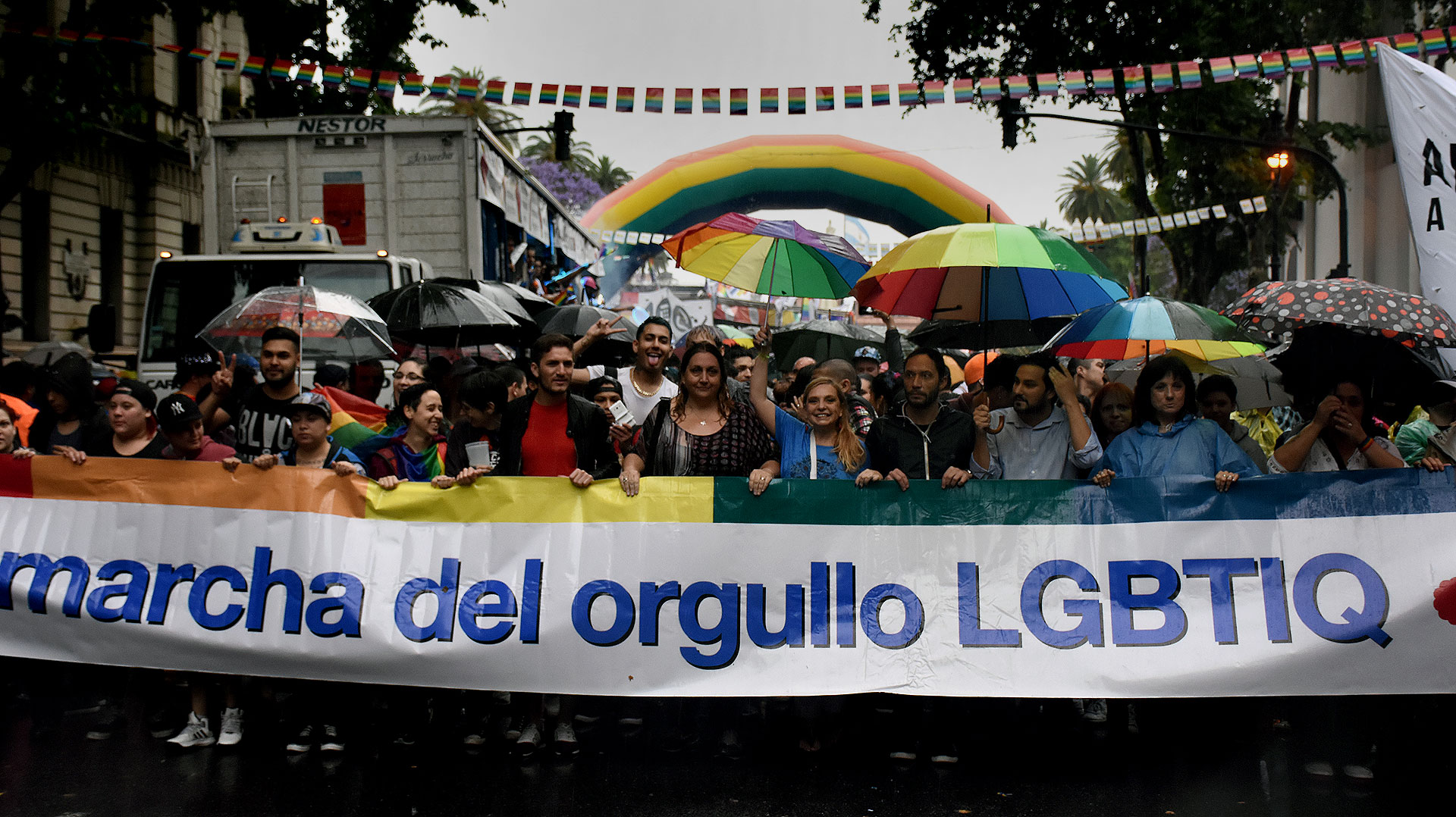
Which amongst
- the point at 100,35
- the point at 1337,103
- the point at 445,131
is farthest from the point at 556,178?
the point at 445,131

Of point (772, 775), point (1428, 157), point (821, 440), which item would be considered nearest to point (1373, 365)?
point (1428, 157)

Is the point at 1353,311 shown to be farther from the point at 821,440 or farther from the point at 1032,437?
the point at 821,440

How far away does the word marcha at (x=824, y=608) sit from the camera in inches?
212

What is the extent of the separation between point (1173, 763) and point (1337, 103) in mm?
33556

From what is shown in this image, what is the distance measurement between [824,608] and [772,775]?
0.74 metres

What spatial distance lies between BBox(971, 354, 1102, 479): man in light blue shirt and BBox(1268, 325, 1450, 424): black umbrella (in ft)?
4.58

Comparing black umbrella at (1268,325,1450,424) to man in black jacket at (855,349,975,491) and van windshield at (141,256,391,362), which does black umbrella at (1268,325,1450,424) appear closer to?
man in black jacket at (855,349,975,491)

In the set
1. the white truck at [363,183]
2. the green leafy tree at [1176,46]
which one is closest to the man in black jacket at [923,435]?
the white truck at [363,183]

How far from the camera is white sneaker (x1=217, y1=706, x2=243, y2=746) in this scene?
18.5 feet

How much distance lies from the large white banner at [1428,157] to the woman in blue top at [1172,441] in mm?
1433

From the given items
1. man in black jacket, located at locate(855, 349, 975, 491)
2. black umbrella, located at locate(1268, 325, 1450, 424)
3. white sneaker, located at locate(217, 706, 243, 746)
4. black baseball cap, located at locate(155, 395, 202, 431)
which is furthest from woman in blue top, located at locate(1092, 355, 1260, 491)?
black baseball cap, located at locate(155, 395, 202, 431)

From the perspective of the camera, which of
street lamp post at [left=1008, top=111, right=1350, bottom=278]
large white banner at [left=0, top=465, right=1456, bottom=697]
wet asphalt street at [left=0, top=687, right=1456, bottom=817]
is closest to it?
wet asphalt street at [left=0, top=687, right=1456, bottom=817]

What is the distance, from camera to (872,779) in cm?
525

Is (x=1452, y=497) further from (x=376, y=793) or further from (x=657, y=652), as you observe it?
(x=376, y=793)
